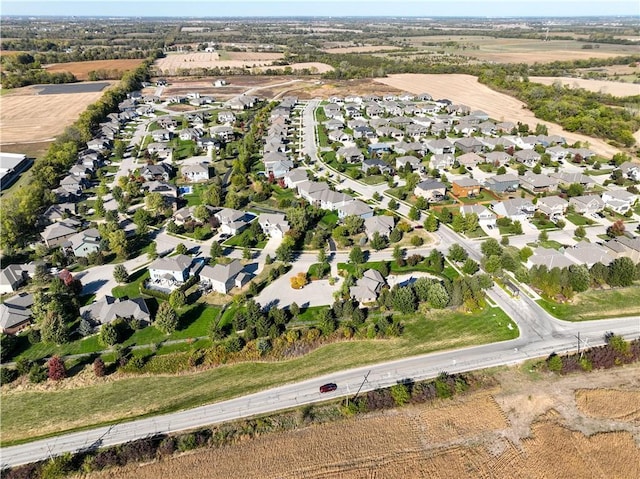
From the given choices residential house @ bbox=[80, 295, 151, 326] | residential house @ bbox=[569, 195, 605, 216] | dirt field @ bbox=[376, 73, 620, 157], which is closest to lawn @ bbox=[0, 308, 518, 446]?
residential house @ bbox=[80, 295, 151, 326]

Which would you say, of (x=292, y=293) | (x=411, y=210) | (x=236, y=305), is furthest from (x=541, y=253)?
(x=236, y=305)

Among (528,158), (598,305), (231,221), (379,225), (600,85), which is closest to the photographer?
(598,305)

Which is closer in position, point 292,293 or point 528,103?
point 292,293

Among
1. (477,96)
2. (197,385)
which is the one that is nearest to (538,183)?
(197,385)

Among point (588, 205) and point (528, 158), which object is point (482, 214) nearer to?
point (588, 205)

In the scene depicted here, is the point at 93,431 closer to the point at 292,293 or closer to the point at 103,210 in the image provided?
the point at 292,293

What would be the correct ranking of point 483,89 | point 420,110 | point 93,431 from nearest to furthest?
1. point 93,431
2. point 420,110
3. point 483,89
